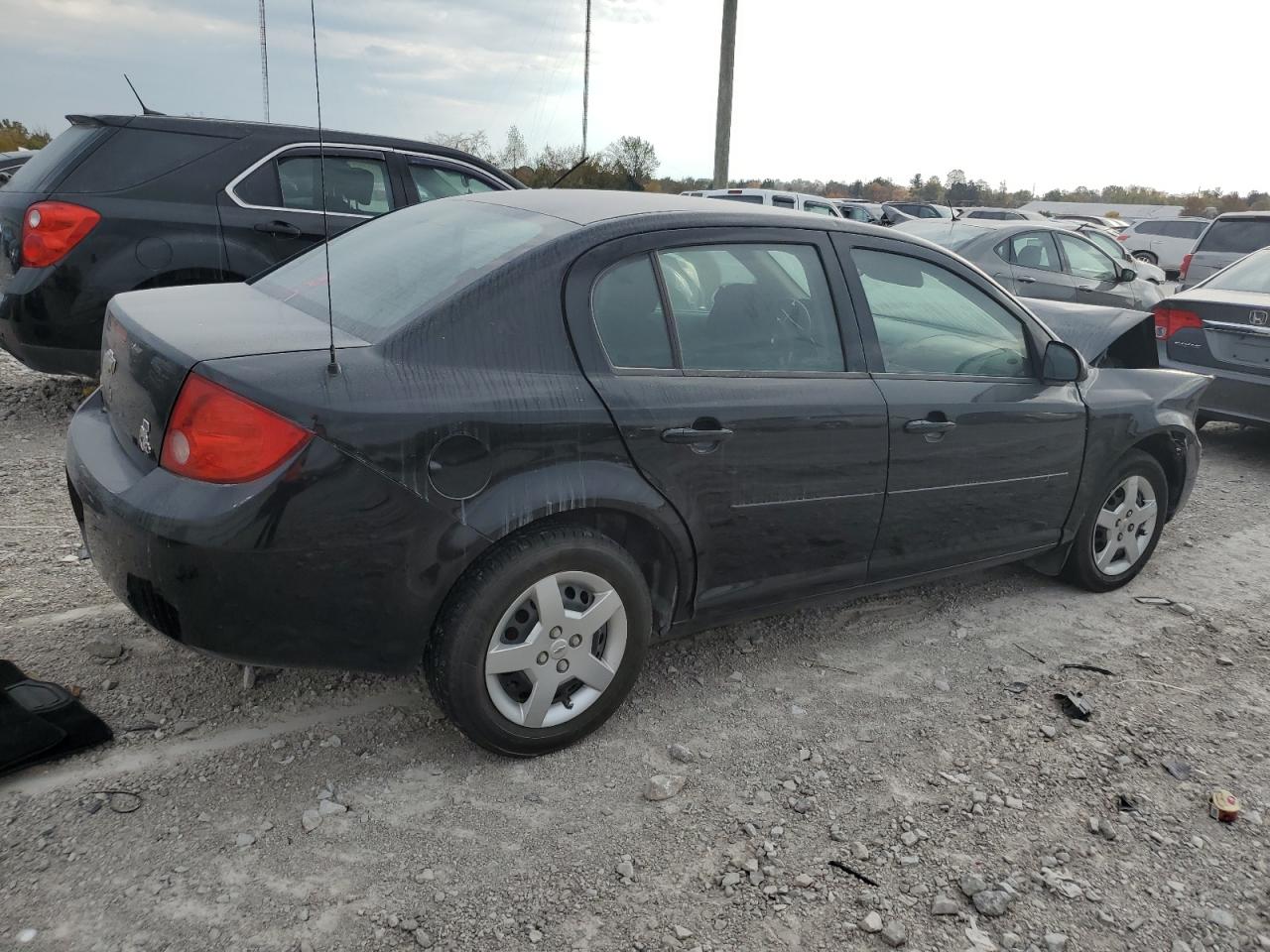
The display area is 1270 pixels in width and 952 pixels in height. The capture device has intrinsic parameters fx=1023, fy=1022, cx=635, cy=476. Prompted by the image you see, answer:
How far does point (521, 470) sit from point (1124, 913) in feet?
6.24

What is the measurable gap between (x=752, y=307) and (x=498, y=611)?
4.39 feet

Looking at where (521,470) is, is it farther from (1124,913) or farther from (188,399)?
(1124,913)

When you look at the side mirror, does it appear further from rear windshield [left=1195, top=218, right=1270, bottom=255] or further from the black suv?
rear windshield [left=1195, top=218, right=1270, bottom=255]

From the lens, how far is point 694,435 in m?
3.05

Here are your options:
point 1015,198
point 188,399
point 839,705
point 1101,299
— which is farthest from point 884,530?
point 1015,198

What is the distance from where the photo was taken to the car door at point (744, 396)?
9.86 ft

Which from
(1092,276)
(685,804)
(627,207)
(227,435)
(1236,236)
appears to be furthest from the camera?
(1236,236)

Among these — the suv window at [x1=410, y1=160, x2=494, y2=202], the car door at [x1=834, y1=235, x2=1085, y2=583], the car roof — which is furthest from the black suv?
the car door at [x1=834, y1=235, x2=1085, y2=583]

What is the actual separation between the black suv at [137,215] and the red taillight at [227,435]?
112 inches

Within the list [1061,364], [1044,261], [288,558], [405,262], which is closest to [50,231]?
[405,262]

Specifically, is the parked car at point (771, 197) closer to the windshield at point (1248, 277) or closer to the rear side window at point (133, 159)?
the windshield at point (1248, 277)

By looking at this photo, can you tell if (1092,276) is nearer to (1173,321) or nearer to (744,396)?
(1173,321)

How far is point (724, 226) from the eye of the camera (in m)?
3.33

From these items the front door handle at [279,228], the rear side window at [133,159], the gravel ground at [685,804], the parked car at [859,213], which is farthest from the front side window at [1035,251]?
the parked car at [859,213]
